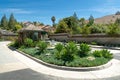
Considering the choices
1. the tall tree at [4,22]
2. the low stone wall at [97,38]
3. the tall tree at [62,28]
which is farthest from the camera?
the tall tree at [4,22]

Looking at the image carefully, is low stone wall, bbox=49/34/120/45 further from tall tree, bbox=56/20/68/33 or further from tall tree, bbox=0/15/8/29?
tall tree, bbox=0/15/8/29

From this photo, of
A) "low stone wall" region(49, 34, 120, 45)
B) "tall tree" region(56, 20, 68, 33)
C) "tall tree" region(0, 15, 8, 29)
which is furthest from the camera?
"tall tree" region(0, 15, 8, 29)

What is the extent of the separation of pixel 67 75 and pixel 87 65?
2.08 metres

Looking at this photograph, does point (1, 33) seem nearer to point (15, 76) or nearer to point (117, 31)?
point (117, 31)

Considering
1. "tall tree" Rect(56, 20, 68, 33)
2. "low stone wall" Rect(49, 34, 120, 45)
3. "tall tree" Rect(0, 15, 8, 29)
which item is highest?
"tall tree" Rect(0, 15, 8, 29)

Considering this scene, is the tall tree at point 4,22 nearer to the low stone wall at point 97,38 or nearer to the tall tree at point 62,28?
the tall tree at point 62,28

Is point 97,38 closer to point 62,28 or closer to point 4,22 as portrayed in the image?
point 62,28

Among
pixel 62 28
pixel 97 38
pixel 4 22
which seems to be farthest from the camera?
pixel 4 22

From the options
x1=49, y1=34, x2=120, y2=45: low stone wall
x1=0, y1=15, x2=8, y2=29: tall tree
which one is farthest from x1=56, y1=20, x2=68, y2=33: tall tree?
x1=0, y1=15, x2=8, y2=29: tall tree

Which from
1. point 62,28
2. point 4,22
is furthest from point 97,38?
point 4,22

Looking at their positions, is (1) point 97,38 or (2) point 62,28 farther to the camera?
(2) point 62,28

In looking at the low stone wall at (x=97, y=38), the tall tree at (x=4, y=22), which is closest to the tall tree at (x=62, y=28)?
the low stone wall at (x=97, y=38)

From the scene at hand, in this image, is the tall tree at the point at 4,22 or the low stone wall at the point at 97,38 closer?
the low stone wall at the point at 97,38

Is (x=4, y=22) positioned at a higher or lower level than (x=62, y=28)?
higher
